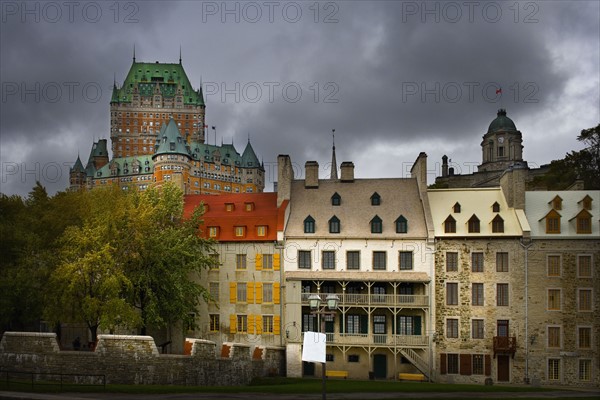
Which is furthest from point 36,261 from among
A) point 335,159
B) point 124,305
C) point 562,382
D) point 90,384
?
point 335,159

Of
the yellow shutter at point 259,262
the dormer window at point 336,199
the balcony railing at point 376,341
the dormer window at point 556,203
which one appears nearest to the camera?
the balcony railing at point 376,341

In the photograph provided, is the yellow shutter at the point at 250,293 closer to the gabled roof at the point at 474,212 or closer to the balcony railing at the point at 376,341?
the balcony railing at the point at 376,341

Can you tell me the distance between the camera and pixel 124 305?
45375mm

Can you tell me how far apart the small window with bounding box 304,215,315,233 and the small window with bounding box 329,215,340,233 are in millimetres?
1399

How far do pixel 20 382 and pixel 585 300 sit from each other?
131 ft

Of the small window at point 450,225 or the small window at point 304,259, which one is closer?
the small window at point 450,225

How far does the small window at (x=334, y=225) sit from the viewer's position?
189 feet

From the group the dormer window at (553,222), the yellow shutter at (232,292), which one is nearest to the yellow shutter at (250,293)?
the yellow shutter at (232,292)

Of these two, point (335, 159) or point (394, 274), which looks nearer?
point (394, 274)

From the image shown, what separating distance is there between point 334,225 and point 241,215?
7699mm

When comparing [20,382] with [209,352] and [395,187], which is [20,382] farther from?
[395,187]

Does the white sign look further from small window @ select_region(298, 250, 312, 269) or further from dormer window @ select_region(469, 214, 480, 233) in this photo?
dormer window @ select_region(469, 214, 480, 233)

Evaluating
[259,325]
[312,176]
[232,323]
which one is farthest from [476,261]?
[232,323]

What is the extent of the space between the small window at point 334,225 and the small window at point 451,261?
Result: 8611 mm
